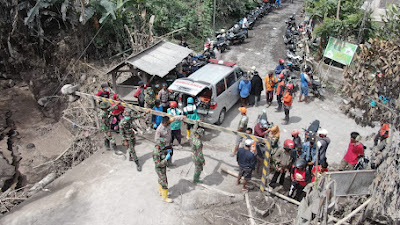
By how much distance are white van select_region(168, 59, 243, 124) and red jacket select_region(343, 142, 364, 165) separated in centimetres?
426

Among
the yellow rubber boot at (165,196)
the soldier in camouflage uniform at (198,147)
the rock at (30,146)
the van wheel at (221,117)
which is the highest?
the soldier in camouflage uniform at (198,147)

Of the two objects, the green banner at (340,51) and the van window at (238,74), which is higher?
the green banner at (340,51)

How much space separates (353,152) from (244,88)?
4655mm

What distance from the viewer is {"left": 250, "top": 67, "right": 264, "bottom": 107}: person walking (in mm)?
12008

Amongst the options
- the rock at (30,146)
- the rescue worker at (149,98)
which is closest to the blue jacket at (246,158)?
the rescue worker at (149,98)

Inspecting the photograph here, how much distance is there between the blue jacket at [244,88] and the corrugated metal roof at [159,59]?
2412mm

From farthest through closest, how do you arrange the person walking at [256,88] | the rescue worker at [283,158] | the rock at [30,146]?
1. the rock at [30,146]
2. the person walking at [256,88]
3. the rescue worker at [283,158]

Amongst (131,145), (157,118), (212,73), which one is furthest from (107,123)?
(212,73)

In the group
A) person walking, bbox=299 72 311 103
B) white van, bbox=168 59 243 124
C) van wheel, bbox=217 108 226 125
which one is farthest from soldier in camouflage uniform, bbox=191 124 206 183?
person walking, bbox=299 72 311 103

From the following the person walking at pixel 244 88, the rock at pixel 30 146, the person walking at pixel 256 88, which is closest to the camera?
the person walking at pixel 244 88

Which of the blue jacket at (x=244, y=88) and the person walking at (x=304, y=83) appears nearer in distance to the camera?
the blue jacket at (x=244, y=88)

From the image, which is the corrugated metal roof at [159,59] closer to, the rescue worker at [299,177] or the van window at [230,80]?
the van window at [230,80]

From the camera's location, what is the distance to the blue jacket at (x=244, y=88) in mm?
11797

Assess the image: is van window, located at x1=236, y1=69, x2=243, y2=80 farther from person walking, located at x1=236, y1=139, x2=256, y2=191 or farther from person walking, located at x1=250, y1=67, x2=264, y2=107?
person walking, located at x1=236, y1=139, x2=256, y2=191
